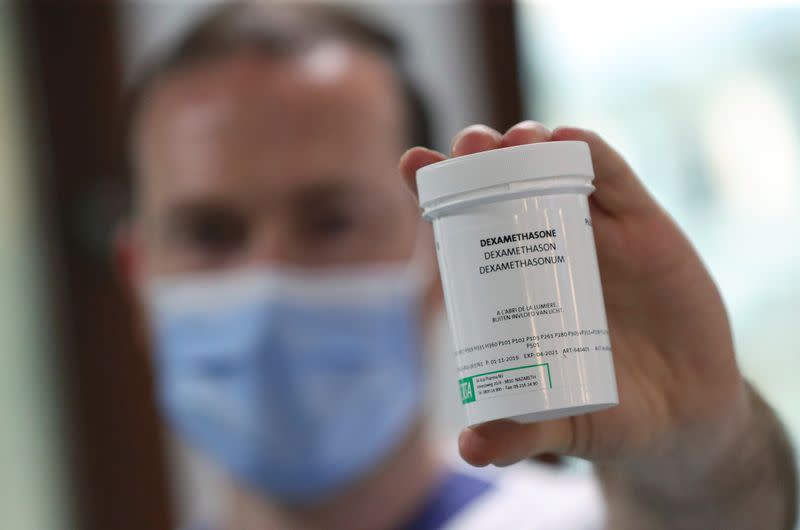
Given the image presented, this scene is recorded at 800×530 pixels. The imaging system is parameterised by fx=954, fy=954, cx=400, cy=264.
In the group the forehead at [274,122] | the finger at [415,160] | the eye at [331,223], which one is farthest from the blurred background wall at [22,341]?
the finger at [415,160]

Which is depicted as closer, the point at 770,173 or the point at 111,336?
the point at 770,173

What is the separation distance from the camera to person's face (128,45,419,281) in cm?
160

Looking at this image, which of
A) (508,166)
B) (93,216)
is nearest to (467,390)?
(508,166)

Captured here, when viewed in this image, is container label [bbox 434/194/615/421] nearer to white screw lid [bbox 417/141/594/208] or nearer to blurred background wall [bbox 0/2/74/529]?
white screw lid [bbox 417/141/594/208]

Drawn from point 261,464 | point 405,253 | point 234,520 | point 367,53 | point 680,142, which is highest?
point 367,53

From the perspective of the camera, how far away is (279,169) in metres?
1.59

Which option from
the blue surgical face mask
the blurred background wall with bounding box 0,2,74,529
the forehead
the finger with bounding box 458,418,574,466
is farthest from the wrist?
the blurred background wall with bounding box 0,2,74,529

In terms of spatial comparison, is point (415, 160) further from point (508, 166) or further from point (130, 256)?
point (130, 256)

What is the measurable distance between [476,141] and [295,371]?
0.87m

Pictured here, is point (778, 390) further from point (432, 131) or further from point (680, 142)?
point (432, 131)

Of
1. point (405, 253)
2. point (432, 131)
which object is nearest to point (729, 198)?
point (432, 131)

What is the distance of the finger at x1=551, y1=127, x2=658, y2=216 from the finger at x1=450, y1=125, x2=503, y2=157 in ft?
0.16

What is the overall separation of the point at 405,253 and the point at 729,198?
0.79 m

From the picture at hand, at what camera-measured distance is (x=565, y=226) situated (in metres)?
0.75
